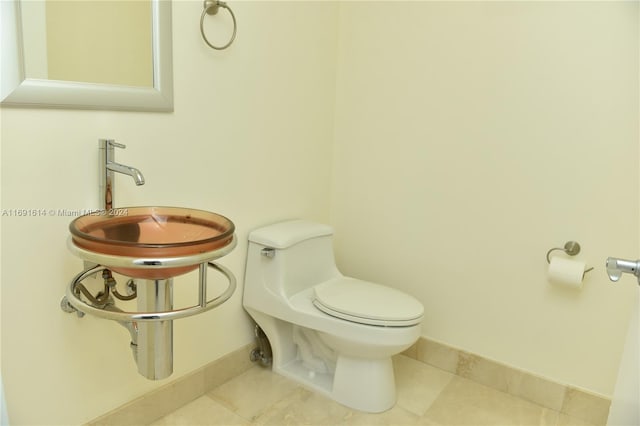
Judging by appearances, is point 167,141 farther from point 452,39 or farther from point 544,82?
point 544,82

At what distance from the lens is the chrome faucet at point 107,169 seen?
1.41 metres

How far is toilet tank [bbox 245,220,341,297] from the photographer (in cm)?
190

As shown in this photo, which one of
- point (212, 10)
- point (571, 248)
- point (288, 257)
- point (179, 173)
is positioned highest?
point (212, 10)

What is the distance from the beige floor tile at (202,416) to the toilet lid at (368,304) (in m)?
0.51

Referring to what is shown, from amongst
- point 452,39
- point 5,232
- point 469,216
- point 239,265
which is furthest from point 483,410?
point 5,232

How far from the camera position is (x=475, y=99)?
195 centimetres

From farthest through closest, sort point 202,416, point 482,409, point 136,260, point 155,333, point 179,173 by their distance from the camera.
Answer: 1. point 482,409
2. point 202,416
3. point 179,173
4. point 155,333
5. point 136,260

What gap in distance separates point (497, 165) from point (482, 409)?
96 cm

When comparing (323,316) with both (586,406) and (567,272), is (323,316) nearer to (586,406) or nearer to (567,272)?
(567,272)

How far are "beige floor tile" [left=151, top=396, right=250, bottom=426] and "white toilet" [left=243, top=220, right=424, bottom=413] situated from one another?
340 millimetres

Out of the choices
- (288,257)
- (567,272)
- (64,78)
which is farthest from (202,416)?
(567,272)

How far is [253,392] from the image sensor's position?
1945mm

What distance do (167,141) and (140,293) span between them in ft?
1.77

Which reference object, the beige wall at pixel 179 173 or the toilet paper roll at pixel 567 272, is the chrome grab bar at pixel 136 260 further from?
the toilet paper roll at pixel 567 272
